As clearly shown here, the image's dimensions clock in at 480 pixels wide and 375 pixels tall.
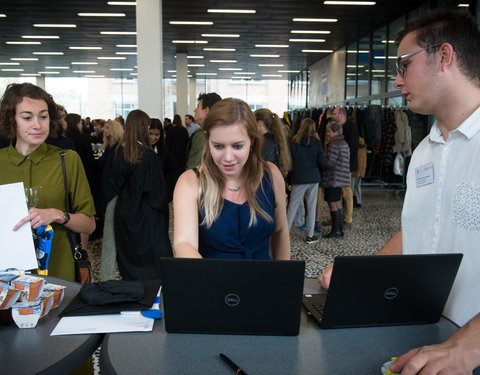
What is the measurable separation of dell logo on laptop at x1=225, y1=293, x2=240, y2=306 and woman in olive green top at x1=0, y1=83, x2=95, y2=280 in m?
1.14

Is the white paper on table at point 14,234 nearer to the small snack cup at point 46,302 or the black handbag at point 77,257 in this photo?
the small snack cup at point 46,302

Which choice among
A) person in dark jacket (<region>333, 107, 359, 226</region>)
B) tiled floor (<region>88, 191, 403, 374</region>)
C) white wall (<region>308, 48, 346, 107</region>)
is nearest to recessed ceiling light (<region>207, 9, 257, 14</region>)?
person in dark jacket (<region>333, 107, 359, 226</region>)

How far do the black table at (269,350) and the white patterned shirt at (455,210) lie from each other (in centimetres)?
15

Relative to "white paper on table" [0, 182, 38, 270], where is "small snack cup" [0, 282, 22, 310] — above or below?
below

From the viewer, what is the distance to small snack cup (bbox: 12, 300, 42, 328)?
4.07ft

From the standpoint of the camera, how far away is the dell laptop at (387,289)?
1.12 metres

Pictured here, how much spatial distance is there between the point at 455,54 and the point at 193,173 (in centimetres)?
109

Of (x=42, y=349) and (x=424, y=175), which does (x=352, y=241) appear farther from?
(x=42, y=349)

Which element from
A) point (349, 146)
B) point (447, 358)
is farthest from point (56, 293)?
point (349, 146)

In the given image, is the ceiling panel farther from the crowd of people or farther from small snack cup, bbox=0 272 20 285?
small snack cup, bbox=0 272 20 285

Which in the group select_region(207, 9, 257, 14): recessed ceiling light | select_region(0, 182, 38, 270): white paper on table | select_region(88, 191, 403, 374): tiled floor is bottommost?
select_region(88, 191, 403, 374): tiled floor

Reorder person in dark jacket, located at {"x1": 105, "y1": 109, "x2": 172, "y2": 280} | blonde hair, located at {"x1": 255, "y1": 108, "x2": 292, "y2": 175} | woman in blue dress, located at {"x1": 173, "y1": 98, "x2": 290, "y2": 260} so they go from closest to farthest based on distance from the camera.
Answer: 1. woman in blue dress, located at {"x1": 173, "y1": 98, "x2": 290, "y2": 260}
2. person in dark jacket, located at {"x1": 105, "y1": 109, "x2": 172, "y2": 280}
3. blonde hair, located at {"x1": 255, "y1": 108, "x2": 292, "y2": 175}

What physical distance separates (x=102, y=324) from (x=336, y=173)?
4.75 m

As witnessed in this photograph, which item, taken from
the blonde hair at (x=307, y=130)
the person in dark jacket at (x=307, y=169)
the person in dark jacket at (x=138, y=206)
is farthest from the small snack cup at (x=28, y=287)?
the blonde hair at (x=307, y=130)
